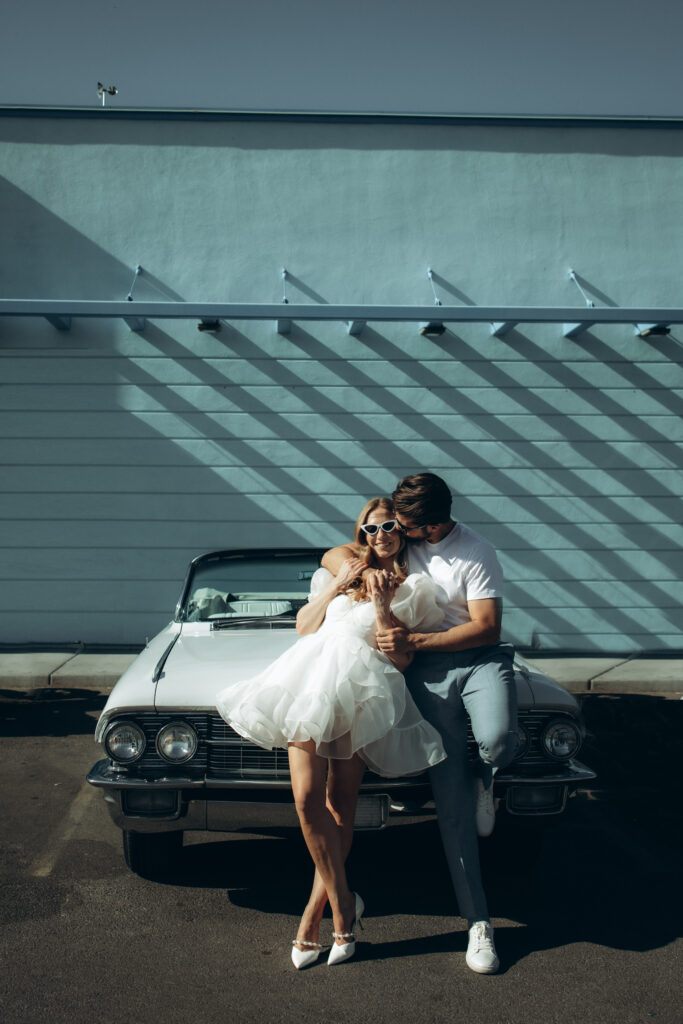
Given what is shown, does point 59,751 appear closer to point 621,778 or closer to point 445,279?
point 621,778

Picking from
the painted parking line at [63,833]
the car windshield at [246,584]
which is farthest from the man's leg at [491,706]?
the painted parking line at [63,833]

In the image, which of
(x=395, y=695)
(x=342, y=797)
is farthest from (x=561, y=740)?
(x=342, y=797)

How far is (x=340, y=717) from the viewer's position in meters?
3.06

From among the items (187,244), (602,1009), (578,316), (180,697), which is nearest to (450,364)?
(578,316)

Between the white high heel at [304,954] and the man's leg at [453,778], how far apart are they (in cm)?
55

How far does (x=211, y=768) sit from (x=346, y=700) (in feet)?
2.37

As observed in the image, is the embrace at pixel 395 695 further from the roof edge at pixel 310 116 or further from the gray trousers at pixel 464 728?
the roof edge at pixel 310 116

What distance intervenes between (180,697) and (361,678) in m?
0.80

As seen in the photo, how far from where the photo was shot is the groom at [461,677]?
10.2ft

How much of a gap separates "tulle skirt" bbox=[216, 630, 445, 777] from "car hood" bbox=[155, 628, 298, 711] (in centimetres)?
23

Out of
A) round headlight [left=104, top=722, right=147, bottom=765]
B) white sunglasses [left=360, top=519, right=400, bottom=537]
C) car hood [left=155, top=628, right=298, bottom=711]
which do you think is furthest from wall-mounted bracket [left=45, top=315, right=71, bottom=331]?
white sunglasses [left=360, top=519, right=400, bottom=537]

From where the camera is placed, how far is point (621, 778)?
527cm

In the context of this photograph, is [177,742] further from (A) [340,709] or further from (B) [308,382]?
(B) [308,382]

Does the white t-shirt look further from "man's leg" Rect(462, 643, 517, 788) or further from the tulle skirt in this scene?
the tulle skirt
